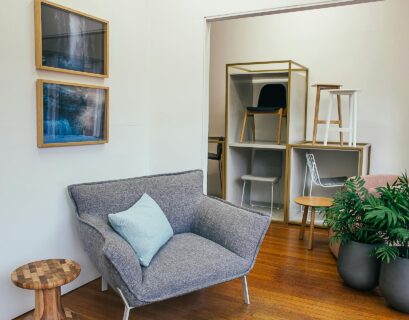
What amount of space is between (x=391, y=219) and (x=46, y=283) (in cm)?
204

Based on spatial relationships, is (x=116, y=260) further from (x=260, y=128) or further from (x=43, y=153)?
(x=260, y=128)

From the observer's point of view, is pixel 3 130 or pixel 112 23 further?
pixel 112 23

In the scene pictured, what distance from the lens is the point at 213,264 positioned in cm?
233

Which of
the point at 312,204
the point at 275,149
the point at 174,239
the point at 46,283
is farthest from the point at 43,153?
the point at 275,149

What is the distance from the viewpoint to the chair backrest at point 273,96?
16.3 feet

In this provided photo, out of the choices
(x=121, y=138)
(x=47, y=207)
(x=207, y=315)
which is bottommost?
(x=207, y=315)

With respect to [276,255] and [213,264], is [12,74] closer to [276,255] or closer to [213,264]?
[213,264]

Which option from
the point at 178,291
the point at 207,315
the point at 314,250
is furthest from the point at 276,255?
the point at 178,291

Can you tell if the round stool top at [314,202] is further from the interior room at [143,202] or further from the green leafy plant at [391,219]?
the green leafy plant at [391,219]

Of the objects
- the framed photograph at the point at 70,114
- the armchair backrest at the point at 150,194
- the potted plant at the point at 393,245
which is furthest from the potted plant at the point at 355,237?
the framed photograph at the point at 70,114

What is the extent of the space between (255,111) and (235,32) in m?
1.29

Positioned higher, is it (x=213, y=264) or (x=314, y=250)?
(x=213, y=264)

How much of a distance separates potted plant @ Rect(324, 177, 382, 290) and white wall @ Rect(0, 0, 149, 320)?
66.7 inches

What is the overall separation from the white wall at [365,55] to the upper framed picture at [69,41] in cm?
287
